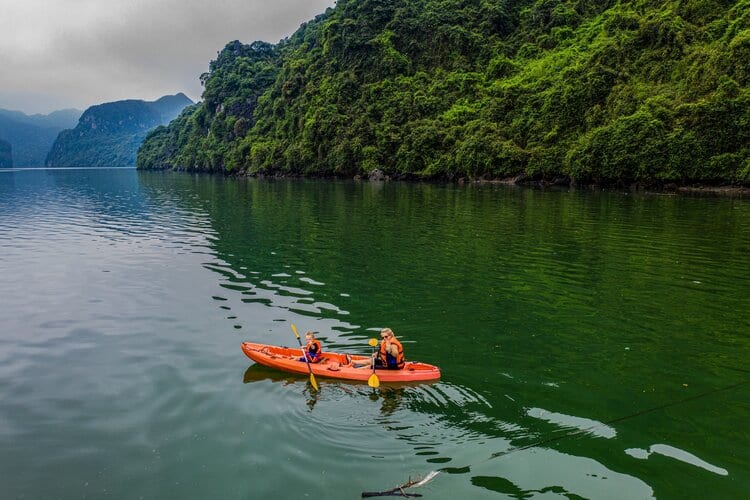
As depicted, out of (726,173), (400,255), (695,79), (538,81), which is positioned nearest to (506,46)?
(538,81)

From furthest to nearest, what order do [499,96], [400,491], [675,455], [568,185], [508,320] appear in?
[499,96]
[568,185]
[508,320]
[675,455]
[400,491]

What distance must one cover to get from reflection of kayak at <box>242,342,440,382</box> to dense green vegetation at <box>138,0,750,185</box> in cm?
5787

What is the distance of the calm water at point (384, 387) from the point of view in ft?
28.8

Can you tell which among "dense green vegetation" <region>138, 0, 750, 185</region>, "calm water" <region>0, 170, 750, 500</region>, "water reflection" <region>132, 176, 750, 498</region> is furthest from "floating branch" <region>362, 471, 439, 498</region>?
"dense green vegetation" <region>138, 0, 750, 185</region>

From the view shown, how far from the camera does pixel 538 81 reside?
90750 mm

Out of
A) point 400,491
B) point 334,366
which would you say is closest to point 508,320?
point 334,366

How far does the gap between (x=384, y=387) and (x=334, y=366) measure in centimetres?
144

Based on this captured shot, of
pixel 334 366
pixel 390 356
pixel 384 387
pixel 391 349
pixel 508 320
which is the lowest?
pixel 384 387

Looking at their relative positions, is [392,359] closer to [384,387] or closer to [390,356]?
[390,356]

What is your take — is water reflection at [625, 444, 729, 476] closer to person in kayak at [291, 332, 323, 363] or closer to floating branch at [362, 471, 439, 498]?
floating branch at [362, 471, 439, 498]

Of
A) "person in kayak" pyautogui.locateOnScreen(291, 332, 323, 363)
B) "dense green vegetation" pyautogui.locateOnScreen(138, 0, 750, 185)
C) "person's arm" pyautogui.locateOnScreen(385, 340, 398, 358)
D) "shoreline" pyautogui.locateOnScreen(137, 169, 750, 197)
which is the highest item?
"dense green vegetation" pyautogui.locateOnScreen(138, 0, 750, 185)

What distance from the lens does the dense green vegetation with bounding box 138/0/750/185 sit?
199 ft

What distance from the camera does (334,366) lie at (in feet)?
41.3

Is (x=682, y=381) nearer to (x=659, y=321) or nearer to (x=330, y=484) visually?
(x=659, y=321)
